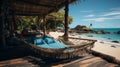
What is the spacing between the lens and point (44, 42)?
28.1ft

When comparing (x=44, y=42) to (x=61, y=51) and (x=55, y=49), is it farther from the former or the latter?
(x=61, y=51)

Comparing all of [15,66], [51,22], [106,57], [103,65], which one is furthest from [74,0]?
[51,22]

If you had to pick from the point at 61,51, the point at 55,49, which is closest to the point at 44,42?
the point at 55,49

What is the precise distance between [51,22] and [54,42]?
28.3 meters

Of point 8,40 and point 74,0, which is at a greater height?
point 74,0

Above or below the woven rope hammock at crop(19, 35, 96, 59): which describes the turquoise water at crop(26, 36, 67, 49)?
above

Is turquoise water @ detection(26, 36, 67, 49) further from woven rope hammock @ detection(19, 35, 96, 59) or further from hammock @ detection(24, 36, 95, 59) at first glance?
woven rope hammock @ detection(19, 35, 96, 59)

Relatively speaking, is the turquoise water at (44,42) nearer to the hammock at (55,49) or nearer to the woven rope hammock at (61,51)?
the hammock at (55,49)

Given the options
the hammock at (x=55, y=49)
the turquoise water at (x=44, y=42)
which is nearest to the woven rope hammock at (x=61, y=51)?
the hammock at (x=55, y=49)

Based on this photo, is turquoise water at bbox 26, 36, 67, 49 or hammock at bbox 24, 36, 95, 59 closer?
hammock at bbox 24, 36, 95, 59

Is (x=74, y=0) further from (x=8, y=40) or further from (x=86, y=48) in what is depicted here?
(x=8, y=40)

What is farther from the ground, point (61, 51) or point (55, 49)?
point (55, 49)

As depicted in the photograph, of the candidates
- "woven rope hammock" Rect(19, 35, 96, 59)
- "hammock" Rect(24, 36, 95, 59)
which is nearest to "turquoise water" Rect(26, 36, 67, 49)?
"hammock" Rect(24, 36, 95, 59)

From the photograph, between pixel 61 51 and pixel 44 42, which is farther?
→ pixel 44 42
